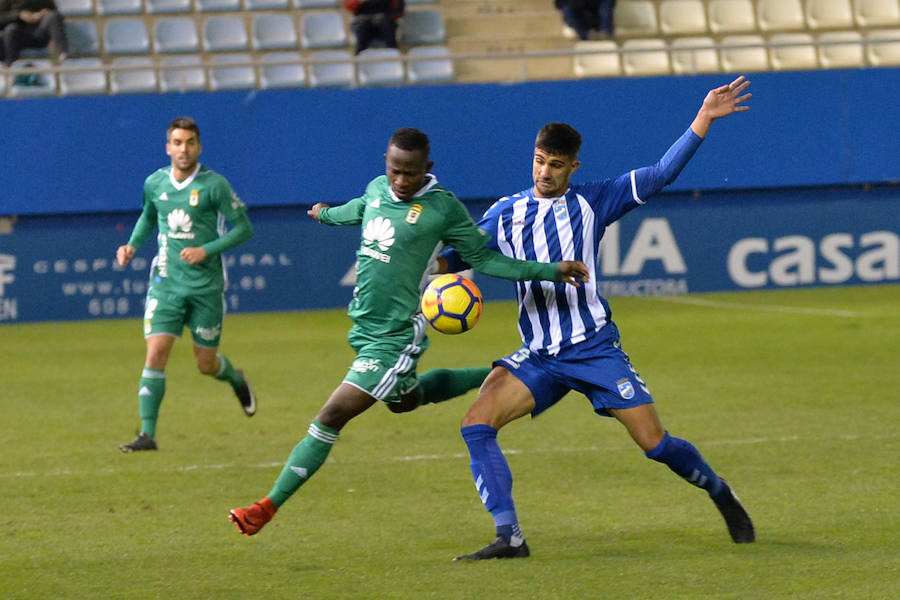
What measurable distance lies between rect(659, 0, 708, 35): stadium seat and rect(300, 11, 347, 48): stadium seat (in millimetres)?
4790

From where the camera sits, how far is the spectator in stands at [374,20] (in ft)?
63.2

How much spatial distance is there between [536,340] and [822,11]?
1702cm

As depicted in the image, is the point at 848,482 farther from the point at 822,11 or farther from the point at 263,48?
the point at 822,11

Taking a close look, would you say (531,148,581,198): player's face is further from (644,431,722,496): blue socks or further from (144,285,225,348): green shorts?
(144,285,225,348): green shorts

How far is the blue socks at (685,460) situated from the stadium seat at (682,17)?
16026 mm

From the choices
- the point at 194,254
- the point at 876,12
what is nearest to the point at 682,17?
the point at 876,12

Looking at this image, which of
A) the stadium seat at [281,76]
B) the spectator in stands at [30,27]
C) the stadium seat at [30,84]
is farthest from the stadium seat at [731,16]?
the stadium seat at [30,84]

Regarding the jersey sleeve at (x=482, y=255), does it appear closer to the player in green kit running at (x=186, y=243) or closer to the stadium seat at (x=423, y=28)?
the player in green kit running at (x=186, y=243)

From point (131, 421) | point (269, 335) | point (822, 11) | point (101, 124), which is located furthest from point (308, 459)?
point (822, 11)

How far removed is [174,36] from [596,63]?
231 inches

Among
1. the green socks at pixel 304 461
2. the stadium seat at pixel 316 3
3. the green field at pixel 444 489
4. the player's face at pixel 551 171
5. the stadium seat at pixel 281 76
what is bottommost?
the green field at pixel 444 489

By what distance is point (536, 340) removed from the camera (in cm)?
606

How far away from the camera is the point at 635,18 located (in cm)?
2120

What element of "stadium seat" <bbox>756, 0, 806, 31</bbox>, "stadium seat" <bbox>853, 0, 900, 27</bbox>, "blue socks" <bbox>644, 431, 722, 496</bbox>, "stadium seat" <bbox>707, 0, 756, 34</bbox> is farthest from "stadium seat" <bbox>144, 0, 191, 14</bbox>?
"blue socks" <bbox>644, 431, 722, 496</bbox>
